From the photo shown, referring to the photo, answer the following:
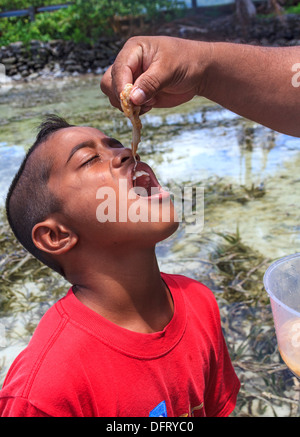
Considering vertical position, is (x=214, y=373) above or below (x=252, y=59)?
below

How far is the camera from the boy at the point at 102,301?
47.9 inches

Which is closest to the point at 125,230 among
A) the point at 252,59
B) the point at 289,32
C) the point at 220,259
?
the point at 252,59

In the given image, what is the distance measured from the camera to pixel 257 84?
152 cm

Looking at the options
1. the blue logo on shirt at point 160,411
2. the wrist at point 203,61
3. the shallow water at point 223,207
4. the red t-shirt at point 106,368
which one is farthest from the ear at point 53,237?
the shallow water at point 223,207

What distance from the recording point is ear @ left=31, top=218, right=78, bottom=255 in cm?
137

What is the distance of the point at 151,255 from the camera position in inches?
56.6

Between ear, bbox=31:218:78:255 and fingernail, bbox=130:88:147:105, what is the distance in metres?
0.46

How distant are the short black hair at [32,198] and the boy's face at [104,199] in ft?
0.10

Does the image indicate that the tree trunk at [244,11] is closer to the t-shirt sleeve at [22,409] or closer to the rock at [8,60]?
the rock at [8,60]

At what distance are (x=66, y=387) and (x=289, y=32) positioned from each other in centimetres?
1690

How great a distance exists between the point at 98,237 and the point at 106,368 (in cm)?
39

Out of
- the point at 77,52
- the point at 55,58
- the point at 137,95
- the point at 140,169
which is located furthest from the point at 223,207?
the point at 55,58

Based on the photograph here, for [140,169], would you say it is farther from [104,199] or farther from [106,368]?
[106,368]
